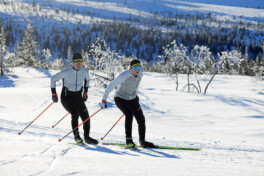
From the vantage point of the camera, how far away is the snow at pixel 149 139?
335cm

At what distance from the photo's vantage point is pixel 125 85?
4.95 meters

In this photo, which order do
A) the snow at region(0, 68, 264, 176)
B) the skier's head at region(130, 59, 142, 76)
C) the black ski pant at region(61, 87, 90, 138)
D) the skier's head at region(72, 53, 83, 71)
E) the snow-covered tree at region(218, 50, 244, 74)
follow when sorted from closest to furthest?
the snow at region(0, 68, 264, 176), the skier's head at region(130, 59, 142, 76), the skier's head at region(72, 53, 83, 71), the black ski pant at region(61, 87, 90, 138), the snow-covered tree at region(218, 50, 244, 74)

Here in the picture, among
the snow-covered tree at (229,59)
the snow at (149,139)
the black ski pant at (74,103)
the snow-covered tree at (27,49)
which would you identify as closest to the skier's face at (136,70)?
the black ski pant at (74,103)

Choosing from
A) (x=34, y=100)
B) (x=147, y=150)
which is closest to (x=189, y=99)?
(x=34, y=100)

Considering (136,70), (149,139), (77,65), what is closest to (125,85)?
(136,70)

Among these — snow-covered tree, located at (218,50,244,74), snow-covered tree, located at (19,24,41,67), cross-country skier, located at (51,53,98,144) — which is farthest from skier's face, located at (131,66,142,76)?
snow-covered tree, located at (19,24,41,67)

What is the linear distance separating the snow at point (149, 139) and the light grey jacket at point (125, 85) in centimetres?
108

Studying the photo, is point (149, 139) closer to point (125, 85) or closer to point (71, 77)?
point (125, 85)

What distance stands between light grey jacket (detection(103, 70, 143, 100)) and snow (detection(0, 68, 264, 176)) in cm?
108

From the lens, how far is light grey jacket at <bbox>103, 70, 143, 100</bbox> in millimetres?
4851

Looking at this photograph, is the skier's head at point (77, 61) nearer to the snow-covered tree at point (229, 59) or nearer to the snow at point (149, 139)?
the snow at point (149, 139)

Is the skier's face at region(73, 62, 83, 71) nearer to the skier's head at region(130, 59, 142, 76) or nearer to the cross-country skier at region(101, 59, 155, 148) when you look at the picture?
the cross-country skier at region(101, 59, 155, 148)

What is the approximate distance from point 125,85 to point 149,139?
7.78 feet

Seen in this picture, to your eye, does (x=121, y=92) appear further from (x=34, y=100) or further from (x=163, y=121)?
(x=34, y=100)
